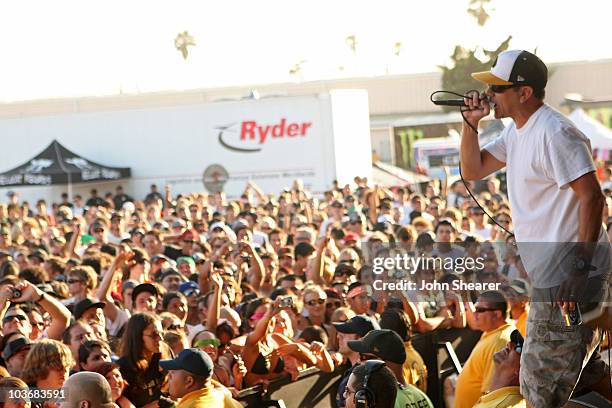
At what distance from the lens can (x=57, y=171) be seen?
3002cm

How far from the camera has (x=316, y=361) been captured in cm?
754

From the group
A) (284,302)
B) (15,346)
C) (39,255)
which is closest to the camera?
(15,346)

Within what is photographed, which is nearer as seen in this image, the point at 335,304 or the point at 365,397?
the point at 365,397

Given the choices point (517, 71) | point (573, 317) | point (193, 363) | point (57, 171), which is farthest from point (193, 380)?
point (57, 171)

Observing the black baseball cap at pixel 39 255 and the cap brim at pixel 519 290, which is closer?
→ the cap brim at pixel 519 290

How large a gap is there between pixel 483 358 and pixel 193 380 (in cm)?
179

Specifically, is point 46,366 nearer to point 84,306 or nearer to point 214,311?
point 84,306

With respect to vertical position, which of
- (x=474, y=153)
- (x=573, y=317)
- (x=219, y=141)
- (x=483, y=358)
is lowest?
(x=483, y=358)

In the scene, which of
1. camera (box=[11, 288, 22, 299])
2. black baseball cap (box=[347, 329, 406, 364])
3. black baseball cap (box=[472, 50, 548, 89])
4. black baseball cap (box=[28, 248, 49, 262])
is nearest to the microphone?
black baseball cap (box=[472, 50, 548, 89])

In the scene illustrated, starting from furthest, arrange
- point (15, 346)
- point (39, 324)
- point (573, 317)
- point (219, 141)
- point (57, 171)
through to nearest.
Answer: point (57, 171)
point (219, 141)
point (39, 324)
point (15, 346)
point (573, 317)

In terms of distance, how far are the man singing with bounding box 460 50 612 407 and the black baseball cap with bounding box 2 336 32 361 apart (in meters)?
3.21

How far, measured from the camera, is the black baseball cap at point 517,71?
14.0ft

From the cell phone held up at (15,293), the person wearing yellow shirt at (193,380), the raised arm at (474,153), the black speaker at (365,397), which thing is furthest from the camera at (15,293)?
the raised arm at (474,153)

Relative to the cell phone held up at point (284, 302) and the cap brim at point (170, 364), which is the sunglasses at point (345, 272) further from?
the cap brim at point (170, 364)
